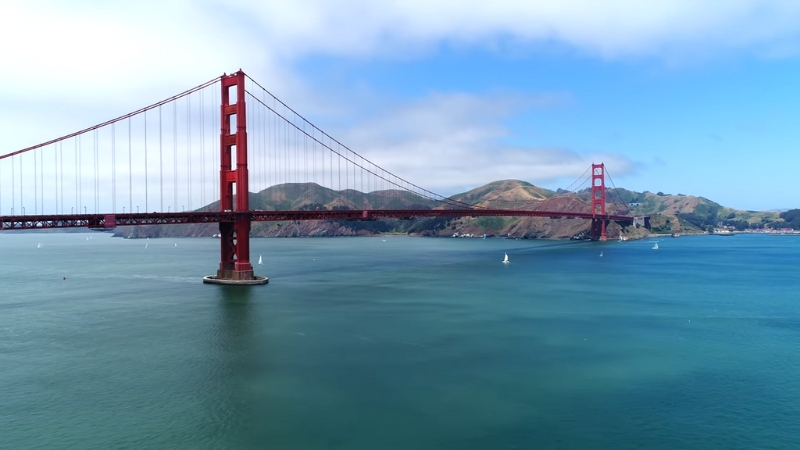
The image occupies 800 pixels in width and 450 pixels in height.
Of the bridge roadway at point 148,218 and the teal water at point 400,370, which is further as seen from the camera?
the bridge roadway at point 148,218

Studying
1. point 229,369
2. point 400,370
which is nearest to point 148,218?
point 229,369

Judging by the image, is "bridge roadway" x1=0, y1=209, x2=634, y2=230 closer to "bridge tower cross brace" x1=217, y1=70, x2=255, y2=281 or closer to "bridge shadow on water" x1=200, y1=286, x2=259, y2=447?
"bridge tower cross brace" x1=217, y1=70, x2=255, y2=281

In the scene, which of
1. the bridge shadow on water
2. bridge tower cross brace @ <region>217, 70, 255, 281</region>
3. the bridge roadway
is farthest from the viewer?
bridge tower cross brace @ <region>217, 70, 255, 281</region>

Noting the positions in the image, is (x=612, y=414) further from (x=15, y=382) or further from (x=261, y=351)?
(x=15, y=382)

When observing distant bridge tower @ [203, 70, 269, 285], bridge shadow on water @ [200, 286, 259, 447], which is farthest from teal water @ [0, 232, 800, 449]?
distant bridge tower @ [203, 70, 269, 285]

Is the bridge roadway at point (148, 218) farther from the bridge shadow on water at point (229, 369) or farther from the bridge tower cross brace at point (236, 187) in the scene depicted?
the bridge shadow on water at point (229, 369)

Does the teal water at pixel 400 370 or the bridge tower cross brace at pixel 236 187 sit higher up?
the bridge tower cross brace at pixel 236 187

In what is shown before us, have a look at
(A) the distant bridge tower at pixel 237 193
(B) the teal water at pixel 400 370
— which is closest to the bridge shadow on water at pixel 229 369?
(B) the teal water at pixel 400 370

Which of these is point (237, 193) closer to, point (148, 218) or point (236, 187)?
point (236, 187)
